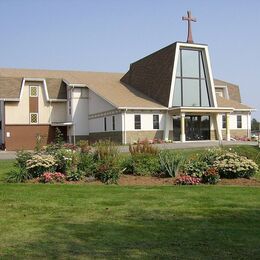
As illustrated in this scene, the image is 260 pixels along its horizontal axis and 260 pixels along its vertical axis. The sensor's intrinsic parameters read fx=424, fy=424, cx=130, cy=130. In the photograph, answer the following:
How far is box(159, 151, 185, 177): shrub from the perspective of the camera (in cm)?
1392

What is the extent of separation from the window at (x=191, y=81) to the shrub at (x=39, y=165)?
27.7 meters

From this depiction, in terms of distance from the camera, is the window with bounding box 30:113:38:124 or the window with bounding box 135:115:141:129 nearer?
the window with bounding box 135:115:141:129

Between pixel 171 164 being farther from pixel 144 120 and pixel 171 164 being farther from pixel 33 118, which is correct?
pixel 33 118

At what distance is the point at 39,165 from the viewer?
1332 centimetres

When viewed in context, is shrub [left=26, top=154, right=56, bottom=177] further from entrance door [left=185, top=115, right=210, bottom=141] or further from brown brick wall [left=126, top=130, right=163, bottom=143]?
entrance door [left=185, top=115, right=210, bottom=141]

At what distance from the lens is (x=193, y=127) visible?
41.6 meters

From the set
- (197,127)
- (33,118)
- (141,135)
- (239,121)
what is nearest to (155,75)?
(197,127)

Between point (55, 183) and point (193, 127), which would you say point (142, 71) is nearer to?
point (193, 127)

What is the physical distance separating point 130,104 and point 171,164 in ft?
81.8

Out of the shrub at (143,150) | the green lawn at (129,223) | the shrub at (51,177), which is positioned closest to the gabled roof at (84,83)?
the shrub at (143,150)

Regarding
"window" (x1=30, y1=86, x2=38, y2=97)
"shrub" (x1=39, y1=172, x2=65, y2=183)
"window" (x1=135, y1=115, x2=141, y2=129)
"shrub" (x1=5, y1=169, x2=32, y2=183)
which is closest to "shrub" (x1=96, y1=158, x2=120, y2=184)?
"shrub" (x1=39, y1=172, x2=65, y2=183)

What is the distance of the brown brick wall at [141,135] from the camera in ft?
126

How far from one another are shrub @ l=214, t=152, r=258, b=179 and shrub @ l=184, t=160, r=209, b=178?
1.44 ft

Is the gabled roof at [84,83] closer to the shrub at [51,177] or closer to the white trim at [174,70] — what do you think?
the white trim at [174,70]
